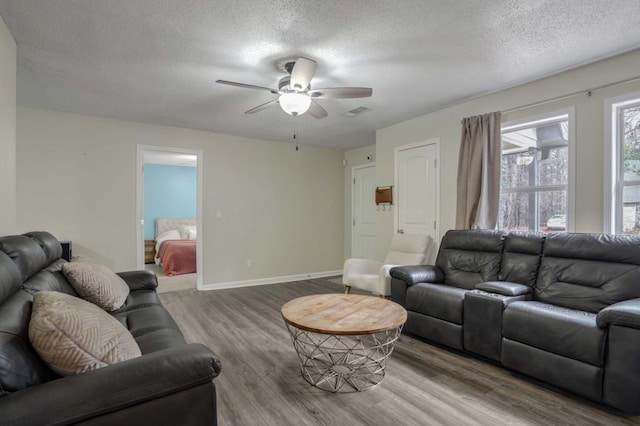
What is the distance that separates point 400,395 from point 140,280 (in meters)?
2.39

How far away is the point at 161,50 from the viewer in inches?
104

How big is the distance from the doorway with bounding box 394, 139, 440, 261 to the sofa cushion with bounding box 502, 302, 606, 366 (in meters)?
1.81

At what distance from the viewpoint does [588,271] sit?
2541mm

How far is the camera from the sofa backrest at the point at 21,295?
3.45ft

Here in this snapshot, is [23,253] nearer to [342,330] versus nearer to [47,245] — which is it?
[47,245]

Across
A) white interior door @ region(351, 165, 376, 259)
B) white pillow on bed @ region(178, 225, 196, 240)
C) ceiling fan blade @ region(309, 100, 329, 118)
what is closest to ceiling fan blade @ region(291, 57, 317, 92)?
ceiling fan blade @ region(309, 100, 329, 118)

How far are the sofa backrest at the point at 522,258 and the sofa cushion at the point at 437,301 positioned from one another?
0.47 meters

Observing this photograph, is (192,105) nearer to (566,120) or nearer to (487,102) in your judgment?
(487,102)

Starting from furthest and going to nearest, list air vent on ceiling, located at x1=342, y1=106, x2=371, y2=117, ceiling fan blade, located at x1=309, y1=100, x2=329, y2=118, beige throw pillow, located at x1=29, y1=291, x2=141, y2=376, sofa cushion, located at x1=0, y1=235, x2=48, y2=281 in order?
air vent on ceiling, located at x1=342, y1=106, x2=371, y2=117
ceiling fan blade, located at x1=309, y1=100, x2=329, y2=118
sofa cushion, located at x1=0, y1=235, x2=48, y2=281
beige throw pillow, located at x1=29, y1=291, x2=141, y2=376

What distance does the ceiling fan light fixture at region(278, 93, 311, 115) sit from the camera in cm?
275

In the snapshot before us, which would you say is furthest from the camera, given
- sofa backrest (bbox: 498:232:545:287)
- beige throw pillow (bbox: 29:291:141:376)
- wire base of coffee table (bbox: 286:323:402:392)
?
sofa backrest (bbox: 498:232:545:287)

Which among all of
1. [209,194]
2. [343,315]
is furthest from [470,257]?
[209,194]

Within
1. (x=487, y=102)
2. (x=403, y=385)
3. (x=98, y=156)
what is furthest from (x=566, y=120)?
(x=98, y=156)

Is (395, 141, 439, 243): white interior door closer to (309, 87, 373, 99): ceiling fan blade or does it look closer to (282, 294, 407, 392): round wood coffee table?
(309, 87, 373, 99): ceiling fan blade
